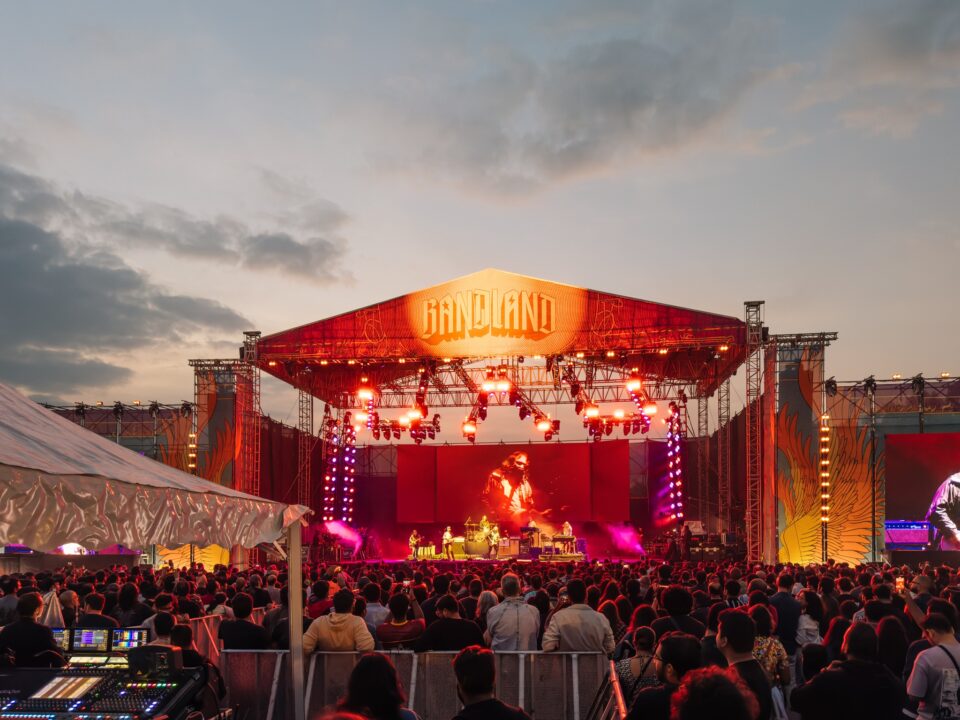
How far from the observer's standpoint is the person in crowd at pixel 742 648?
5.20m

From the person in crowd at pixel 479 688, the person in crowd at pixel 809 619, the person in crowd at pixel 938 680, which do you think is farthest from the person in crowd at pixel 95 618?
the person in crowd at pixel 809 619

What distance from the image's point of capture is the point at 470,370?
99.4ft

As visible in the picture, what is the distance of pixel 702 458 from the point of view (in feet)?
119

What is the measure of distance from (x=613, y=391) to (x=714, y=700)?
1201 inches

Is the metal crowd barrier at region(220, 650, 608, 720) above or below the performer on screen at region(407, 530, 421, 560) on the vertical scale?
above

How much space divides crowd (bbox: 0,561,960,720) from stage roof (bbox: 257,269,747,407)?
12980 mm

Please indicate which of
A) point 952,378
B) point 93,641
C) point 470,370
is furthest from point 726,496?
point 93,641

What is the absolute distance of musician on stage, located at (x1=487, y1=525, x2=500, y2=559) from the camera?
34.3m

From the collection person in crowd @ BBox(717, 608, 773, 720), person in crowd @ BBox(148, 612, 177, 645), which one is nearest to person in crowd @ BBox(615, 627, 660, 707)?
person in crowd @ BBox(717, 608, 773, 720)

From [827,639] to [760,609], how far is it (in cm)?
149

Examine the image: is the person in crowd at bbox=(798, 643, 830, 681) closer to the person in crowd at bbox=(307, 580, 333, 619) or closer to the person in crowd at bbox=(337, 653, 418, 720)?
the person in crowd at bbox=(337, 653, 418, 720)

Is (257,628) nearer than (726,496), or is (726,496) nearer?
(257,628)

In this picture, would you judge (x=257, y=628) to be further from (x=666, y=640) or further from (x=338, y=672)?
(x=666, y=640)

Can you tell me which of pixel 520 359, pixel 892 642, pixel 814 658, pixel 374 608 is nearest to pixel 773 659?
pixel 814 658
